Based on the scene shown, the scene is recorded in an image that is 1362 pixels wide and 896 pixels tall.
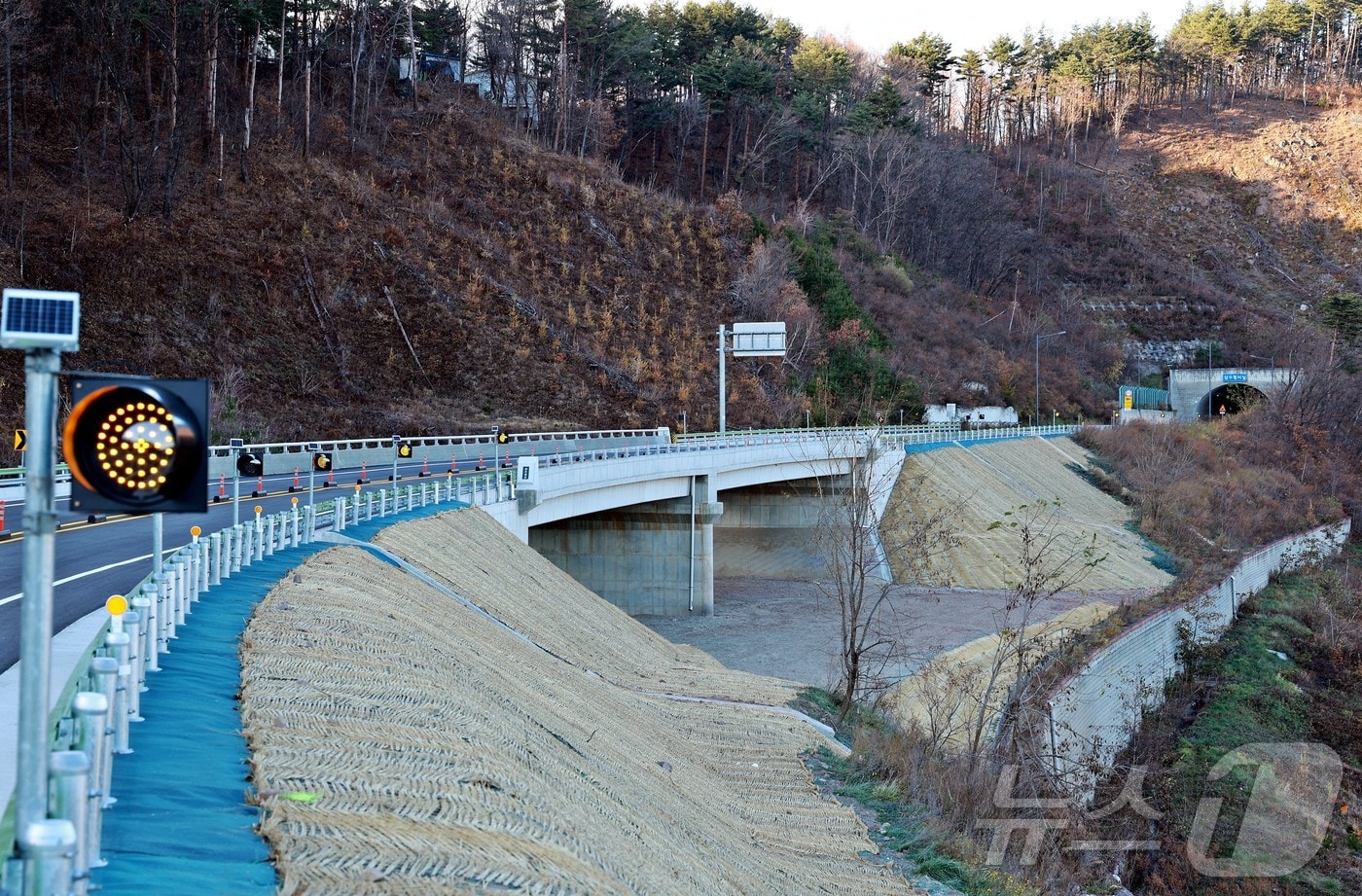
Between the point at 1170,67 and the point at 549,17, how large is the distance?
119 metres

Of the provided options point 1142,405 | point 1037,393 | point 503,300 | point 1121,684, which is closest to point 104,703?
point 1121,684

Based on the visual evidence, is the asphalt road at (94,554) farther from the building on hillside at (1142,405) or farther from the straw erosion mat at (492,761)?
the building on hillside at (1142,405)

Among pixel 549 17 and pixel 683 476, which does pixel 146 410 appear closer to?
pixel 683 476

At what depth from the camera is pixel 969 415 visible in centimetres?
8338

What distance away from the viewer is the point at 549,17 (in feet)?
304

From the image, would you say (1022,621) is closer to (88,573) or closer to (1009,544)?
(88,573)

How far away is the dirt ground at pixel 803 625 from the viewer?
32562 millimetres

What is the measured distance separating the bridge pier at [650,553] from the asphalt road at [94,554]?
8510mm

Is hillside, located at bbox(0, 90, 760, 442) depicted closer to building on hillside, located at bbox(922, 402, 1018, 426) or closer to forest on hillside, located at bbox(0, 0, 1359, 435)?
forest on hillside, located at bbox(0, 0, 1359, 435)

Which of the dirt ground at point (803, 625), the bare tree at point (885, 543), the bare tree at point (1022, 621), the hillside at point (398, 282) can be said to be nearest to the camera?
Result: the bare tree at point (1022, 621)

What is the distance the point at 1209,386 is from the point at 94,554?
102 metres

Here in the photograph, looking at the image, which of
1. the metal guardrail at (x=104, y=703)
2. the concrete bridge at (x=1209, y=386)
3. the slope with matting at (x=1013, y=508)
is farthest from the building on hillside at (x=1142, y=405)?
the metal guardrail at (x=104, y=703)

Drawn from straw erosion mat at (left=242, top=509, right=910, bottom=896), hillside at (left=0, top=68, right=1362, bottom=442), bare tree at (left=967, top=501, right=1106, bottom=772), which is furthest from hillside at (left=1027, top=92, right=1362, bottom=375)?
straw erosion mat at (left=242, top=509, right=910, bottom=896)

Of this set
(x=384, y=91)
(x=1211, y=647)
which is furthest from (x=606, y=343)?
(x=1211, y=647)
